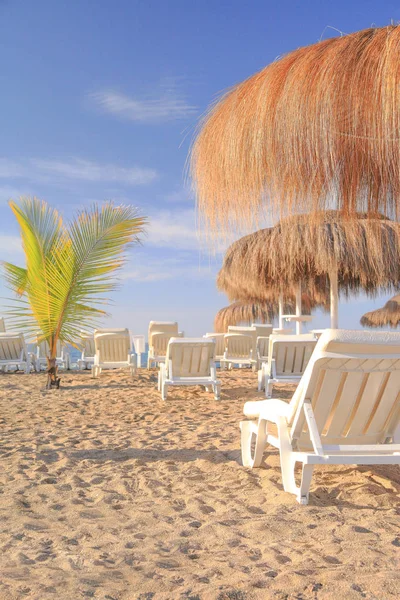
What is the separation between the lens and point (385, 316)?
2020cm

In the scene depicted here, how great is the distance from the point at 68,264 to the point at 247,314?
11.6 meters

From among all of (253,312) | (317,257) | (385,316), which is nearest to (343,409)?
(317,257)

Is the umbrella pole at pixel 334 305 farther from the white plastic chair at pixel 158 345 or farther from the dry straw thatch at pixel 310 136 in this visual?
the dry straw thatch at pixel 310 136

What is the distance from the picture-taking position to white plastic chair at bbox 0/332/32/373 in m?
10.8

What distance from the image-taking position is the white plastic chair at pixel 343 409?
279cm

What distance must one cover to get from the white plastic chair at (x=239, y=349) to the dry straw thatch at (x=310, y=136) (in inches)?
373

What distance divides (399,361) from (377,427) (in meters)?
0.45

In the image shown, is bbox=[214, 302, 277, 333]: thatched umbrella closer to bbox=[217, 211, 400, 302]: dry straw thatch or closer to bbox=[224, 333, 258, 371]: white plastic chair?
bbox=[224, 333, 258, 371]: white plastic chair

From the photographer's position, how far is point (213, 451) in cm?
414

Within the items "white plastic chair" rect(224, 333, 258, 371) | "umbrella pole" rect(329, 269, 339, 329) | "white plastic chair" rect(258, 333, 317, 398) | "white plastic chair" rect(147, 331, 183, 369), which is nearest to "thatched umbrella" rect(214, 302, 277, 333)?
"white plastic chair" rect(224, 333, 258, 371)

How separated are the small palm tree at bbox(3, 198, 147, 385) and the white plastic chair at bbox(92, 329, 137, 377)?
1.55 meters

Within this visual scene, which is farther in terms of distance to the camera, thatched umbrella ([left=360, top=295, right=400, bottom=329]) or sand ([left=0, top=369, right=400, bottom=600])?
thatched umbrella ([left=360, top=295, right=400, bottom=329])

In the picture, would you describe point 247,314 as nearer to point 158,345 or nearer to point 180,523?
point 158,345

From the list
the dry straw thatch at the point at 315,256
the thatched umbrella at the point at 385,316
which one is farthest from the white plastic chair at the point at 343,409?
the thatched umbrella at the point at 385,316
